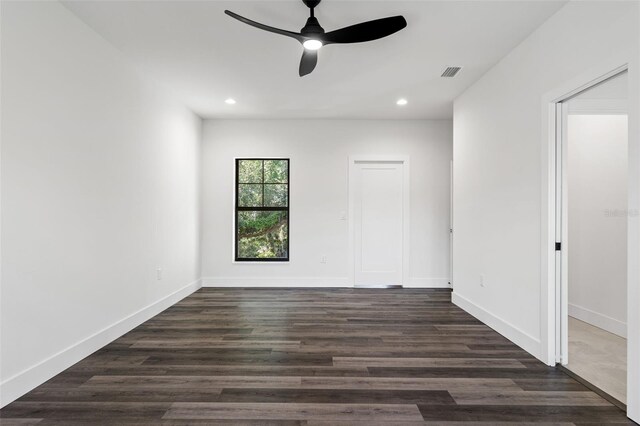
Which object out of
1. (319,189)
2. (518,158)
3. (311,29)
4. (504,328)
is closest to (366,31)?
(311,29)

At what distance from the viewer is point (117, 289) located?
122 inches

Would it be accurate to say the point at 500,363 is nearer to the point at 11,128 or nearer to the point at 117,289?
the point at 117,289

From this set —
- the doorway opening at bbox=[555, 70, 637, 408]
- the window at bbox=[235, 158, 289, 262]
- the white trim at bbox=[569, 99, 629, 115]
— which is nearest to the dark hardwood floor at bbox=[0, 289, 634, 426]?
the doorway opening at bbox=[555, 70, 637, 408]

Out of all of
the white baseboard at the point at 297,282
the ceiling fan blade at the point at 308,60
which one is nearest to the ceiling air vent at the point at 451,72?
the ceiling fan blade at the point at 308,60

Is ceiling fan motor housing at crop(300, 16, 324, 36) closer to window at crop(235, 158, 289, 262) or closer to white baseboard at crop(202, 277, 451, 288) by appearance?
window at crop(235, 158, 289, 262)

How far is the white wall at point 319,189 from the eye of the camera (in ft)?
17.5

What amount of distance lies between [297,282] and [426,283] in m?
1.99

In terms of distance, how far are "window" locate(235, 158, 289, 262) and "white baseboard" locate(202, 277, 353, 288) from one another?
1.08 feet

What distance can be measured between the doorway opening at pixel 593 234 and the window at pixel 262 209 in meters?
3.67

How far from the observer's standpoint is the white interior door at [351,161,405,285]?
5367mm

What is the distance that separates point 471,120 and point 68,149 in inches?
153

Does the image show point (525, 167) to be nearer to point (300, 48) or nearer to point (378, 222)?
point (300, 48)

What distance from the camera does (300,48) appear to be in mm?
3023

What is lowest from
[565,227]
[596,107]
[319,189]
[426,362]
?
[426,362]
